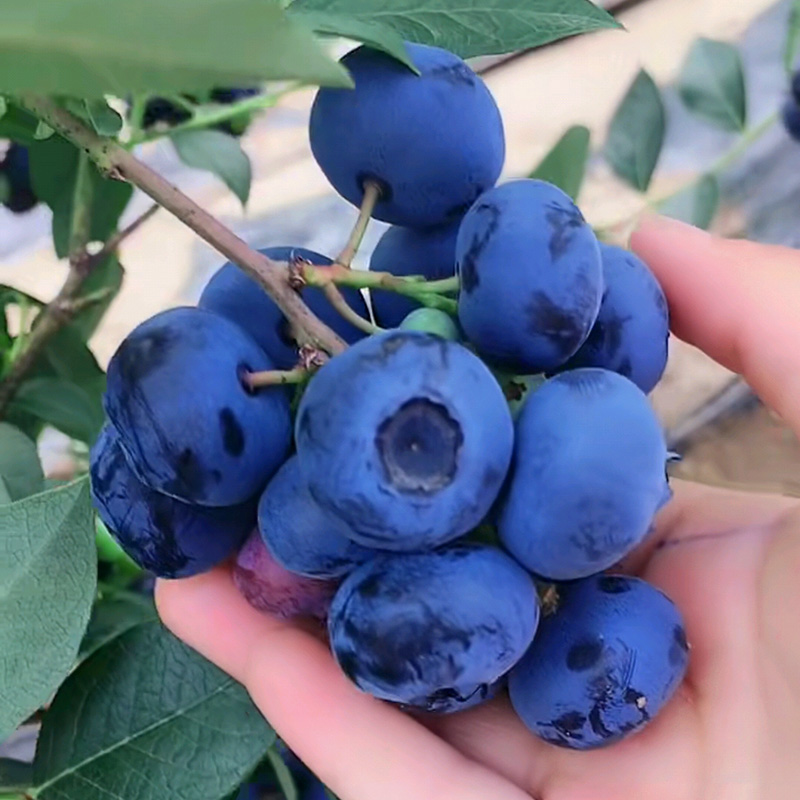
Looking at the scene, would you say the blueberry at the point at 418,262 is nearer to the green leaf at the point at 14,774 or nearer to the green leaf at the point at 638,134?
the green leaf at the point at 14,774

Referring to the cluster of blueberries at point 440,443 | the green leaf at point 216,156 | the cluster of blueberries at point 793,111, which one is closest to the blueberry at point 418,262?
the cluster of blueberries at point 440,443

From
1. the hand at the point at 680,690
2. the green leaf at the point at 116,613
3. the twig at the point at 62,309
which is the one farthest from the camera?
the green leaf at the point at 116,613

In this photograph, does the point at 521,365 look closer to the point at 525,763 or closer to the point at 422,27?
the point at 422,27

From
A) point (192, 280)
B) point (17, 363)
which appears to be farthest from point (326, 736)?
point (192, 280)

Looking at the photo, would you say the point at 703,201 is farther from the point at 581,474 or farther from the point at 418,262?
the point at 581,474

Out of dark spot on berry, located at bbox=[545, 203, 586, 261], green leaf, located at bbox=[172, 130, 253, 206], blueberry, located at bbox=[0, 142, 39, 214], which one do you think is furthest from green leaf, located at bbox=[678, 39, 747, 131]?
dark spot on berry, located at bbox=[545, 203, 586, 261]

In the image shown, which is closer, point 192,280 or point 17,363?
point 17,363

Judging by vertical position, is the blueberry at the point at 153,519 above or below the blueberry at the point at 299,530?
below
